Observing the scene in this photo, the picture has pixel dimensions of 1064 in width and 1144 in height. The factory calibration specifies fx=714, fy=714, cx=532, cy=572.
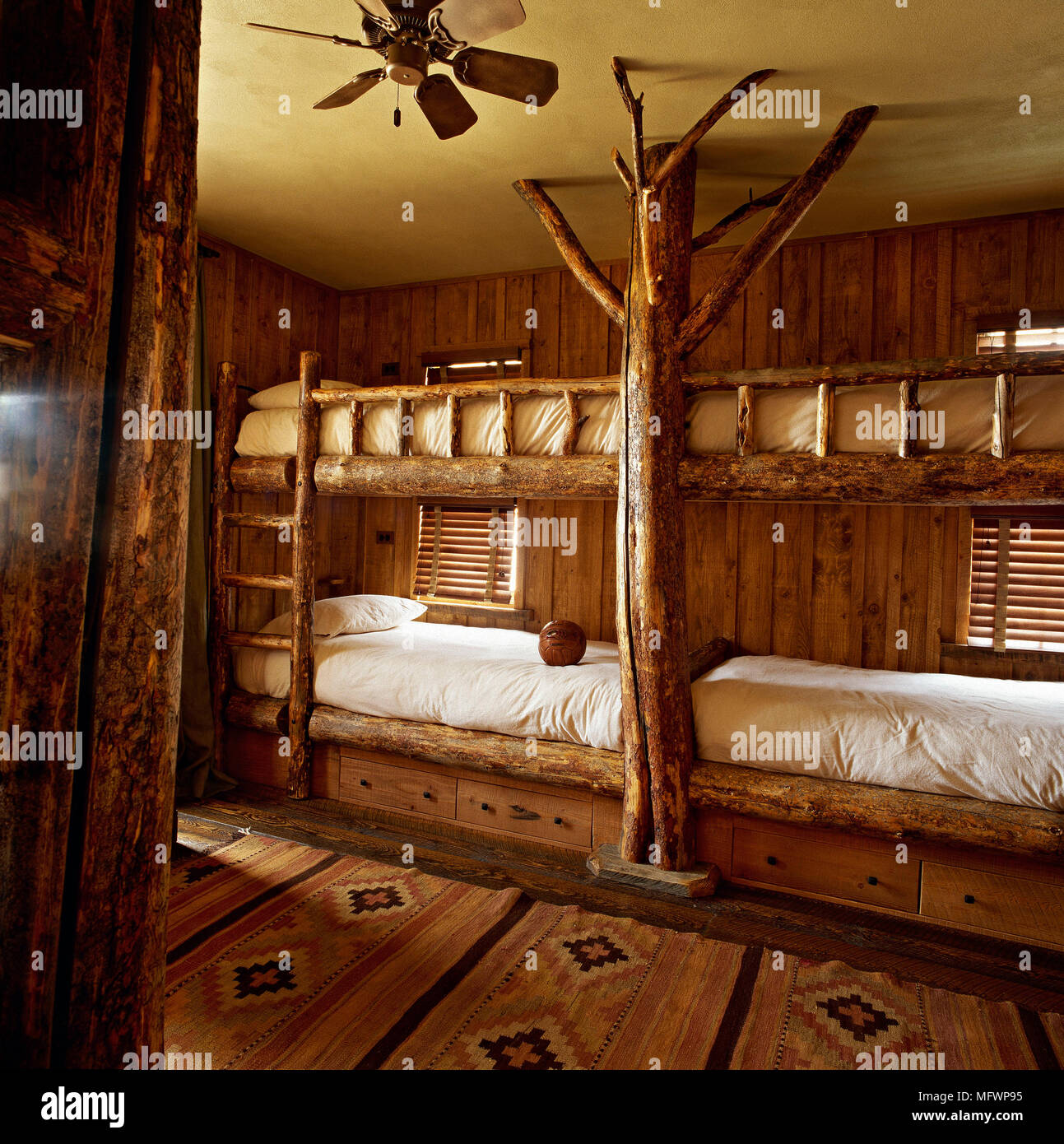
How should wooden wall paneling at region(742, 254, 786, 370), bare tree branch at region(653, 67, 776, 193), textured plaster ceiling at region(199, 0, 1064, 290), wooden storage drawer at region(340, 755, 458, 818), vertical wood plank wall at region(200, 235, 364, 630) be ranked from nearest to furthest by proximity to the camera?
textured plaster ceiling at region(199, 0, 1064, 290), bare tree branch at region(653, 67, 776, 193), wooden storage drawer at region(340, 755, 458, 818), wooden wall paneling at region(742, 254, 786, 370), vertical wood plank wall at region(200, 235, 364, 630)

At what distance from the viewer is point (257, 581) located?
394 centimetres

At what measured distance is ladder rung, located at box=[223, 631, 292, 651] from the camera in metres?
3.87

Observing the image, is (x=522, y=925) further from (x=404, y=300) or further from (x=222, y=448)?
(x=404, y=300)

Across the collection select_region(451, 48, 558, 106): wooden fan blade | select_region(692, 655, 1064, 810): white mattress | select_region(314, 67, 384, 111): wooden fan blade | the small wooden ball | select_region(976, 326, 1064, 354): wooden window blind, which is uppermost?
select_region(314, 67, 384, 111): wooden fan blade

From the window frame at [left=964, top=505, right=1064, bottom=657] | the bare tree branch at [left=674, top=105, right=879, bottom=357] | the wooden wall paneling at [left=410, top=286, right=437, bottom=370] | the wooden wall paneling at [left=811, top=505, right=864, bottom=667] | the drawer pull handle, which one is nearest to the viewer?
the bare tree branch at [left=674, top=105, right=879, bottom=357]

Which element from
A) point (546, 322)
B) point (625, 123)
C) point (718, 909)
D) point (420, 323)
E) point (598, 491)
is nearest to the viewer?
point (718, 909)

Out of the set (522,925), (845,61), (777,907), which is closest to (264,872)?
(522,925)

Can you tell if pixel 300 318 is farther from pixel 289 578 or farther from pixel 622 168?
pixel 622 168

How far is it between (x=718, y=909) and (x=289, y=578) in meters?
2.67

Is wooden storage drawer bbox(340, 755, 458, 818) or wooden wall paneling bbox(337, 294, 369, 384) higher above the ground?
wooden wall paneling bbox(337, 294, 369, 384)

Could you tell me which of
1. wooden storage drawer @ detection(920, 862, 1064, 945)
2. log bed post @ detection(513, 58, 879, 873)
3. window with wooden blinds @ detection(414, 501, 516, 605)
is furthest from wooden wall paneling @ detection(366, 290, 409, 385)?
wooden storage drawer @ detection(920, 862, 1064, 945)

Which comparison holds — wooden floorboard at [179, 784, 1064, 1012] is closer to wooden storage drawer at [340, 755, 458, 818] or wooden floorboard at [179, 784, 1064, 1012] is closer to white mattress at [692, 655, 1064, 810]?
wooden storage drawer at [340, 755, 458, 818]

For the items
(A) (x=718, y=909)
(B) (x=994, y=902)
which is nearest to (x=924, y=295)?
(B) (x=994, y=902)

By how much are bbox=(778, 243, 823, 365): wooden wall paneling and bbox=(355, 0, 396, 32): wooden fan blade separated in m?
2.83
